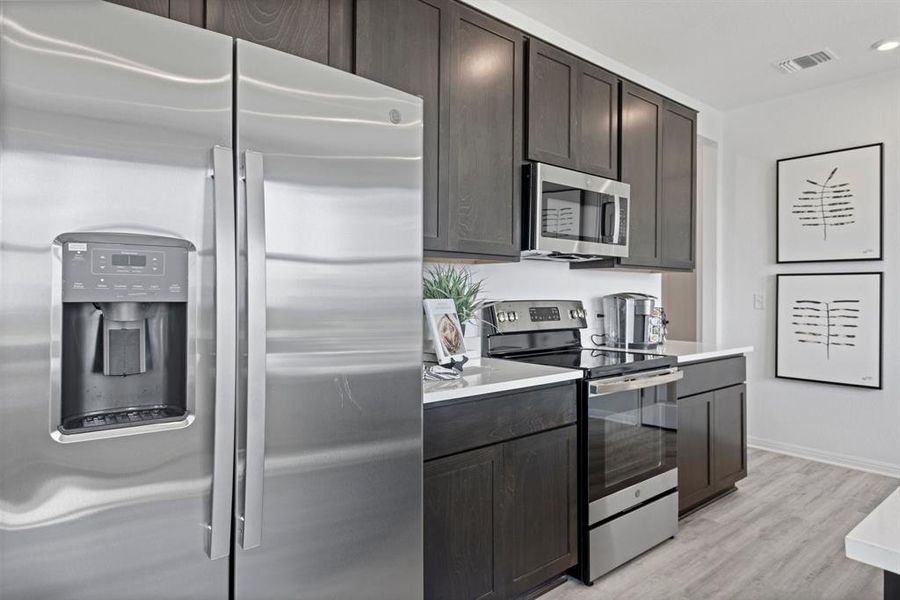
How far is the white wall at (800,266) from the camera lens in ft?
12.0

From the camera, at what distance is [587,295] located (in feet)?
10.9

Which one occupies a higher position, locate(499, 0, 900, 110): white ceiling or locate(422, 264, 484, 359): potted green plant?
locate(499, 0, 900, 110): white ceiling

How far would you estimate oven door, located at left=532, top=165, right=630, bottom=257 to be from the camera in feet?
8.10

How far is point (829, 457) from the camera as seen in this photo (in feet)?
13.0

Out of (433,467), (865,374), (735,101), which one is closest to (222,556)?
(433,467)

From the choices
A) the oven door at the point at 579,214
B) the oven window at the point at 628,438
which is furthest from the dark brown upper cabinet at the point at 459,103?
the oven window at the point at 628,438

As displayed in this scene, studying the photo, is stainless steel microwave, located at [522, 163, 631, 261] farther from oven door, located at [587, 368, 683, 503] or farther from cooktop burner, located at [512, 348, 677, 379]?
oven door, located at [587, 368, 683, 503]

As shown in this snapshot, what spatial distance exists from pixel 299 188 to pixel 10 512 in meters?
0.82

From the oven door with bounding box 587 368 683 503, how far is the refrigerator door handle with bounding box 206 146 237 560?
1.45m

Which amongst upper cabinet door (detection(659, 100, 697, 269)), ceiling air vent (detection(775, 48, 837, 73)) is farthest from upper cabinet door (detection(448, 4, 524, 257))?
ceiling air vent (detection(775, 48, 837, 73))

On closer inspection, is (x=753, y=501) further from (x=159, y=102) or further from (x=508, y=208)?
(x=159, y=102)

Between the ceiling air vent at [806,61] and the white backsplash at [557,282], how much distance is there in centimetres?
154

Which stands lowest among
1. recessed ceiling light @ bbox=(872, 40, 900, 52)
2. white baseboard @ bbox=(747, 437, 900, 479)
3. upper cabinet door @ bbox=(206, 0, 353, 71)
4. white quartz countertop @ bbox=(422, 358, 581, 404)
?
white baseboard @ bbox=(747, 437, 900, 479)

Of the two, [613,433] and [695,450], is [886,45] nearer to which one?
[695,450]
